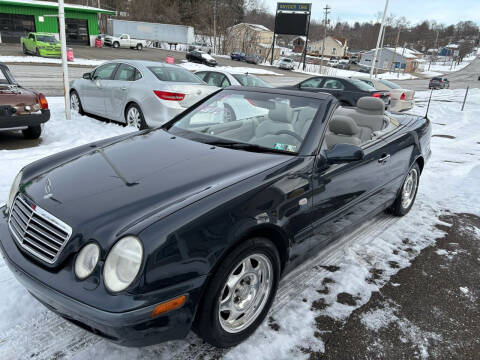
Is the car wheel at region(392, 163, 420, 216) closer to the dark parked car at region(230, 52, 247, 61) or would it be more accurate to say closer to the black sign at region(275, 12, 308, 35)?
the dark parked car at region(230, 52, 247, 61)

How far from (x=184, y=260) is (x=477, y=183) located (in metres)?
5.87

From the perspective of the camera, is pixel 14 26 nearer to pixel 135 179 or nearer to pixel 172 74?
pixel 172 74

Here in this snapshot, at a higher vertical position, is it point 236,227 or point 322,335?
point 236,227

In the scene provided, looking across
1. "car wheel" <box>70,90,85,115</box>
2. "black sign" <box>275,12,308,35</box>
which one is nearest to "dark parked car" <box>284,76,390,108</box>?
"car wheel" <box>70,90,85,115</box>

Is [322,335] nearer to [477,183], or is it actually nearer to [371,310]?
[371,310]

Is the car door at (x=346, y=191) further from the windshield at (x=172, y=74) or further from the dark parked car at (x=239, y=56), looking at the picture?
the dark parked car at (x=239, y=56)

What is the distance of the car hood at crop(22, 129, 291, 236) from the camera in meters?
1.98

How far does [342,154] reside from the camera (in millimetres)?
2768

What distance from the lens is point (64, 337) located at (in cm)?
228

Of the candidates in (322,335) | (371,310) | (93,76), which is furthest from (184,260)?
(93,76)

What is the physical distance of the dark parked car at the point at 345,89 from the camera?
41.8 feet

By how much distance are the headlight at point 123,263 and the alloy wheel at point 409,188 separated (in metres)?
3.57

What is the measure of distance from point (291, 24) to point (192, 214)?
178 feet

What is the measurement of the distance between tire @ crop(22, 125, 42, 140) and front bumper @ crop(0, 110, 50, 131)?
0.25m
